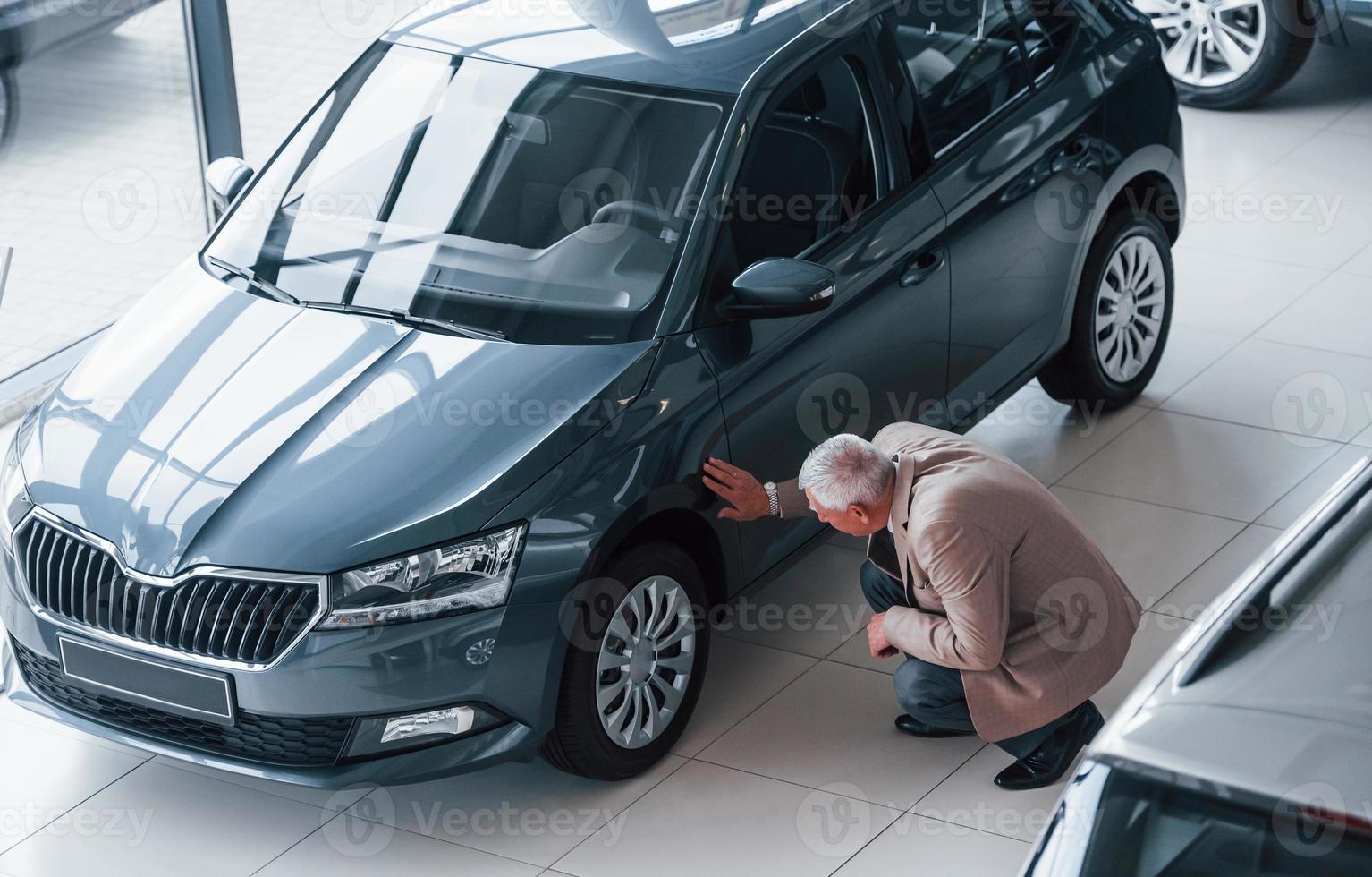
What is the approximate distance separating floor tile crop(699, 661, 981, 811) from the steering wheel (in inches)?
51.0

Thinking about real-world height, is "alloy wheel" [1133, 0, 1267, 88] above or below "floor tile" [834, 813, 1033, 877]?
above

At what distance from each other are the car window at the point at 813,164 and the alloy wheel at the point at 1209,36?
14.8ft

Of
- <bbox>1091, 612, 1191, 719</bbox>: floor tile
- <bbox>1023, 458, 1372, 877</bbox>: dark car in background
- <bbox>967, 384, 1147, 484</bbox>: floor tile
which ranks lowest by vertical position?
<bbox>1091, 612, 1191, 719</bbox>: floor tile

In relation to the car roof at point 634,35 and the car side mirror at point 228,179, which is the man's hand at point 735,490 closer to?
the car roof at point 634,35

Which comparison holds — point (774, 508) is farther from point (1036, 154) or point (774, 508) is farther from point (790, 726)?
point (1036, 154)

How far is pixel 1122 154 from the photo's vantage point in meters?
5.50

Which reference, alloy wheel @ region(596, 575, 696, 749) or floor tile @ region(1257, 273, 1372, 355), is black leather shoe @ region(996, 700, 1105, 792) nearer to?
alloy wheel @ region(596, 575, 696, 749)

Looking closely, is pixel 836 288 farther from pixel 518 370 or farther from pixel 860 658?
pixel 860 658

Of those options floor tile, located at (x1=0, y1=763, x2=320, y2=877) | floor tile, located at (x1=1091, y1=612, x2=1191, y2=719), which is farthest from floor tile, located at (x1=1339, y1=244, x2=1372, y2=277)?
floor tile, located at (x1=0, y1=763, x2=320, y2=877)

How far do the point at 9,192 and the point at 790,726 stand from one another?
4.16 metres

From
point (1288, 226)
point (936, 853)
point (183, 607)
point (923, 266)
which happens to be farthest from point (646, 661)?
point (1288, 226)

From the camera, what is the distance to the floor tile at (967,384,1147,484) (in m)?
5.73

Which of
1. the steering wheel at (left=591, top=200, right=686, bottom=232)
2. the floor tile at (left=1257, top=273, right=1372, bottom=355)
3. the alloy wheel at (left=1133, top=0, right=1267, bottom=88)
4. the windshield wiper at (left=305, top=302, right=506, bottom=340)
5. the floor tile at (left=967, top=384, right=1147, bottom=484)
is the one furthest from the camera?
the alloy wheel at (left=1133, top=0, right=1267, bottom=88)

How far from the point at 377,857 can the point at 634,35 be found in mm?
2225
